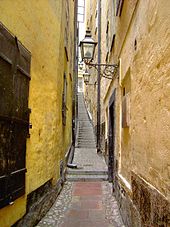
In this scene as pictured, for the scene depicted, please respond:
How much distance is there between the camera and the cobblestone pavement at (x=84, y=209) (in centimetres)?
376

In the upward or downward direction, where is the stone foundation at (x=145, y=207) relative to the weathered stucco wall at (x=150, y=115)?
downward

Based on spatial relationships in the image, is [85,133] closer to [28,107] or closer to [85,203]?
[85,203]

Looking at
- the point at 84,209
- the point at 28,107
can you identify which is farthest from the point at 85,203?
the point at 28,107

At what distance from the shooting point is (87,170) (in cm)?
695

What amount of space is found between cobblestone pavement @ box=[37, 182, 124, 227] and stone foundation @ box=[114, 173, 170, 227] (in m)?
0.49

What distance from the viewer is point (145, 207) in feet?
8.03

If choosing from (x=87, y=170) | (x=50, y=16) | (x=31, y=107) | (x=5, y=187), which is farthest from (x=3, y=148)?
(x=87, y=170)

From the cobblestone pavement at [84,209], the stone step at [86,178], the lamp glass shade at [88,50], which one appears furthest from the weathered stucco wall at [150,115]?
the stone step at [86,178]

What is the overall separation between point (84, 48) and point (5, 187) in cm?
395

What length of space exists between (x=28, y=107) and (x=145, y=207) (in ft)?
6.36

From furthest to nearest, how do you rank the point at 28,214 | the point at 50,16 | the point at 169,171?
1. the point at 50,16
2. the point at 28,214
3. the point at 169,171

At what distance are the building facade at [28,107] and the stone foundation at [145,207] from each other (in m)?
1.37

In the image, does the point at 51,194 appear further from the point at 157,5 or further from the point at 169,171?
the point at 157,5

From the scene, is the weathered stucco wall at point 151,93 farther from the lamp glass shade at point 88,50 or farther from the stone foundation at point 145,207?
the lamp glass shade at point 88,50
